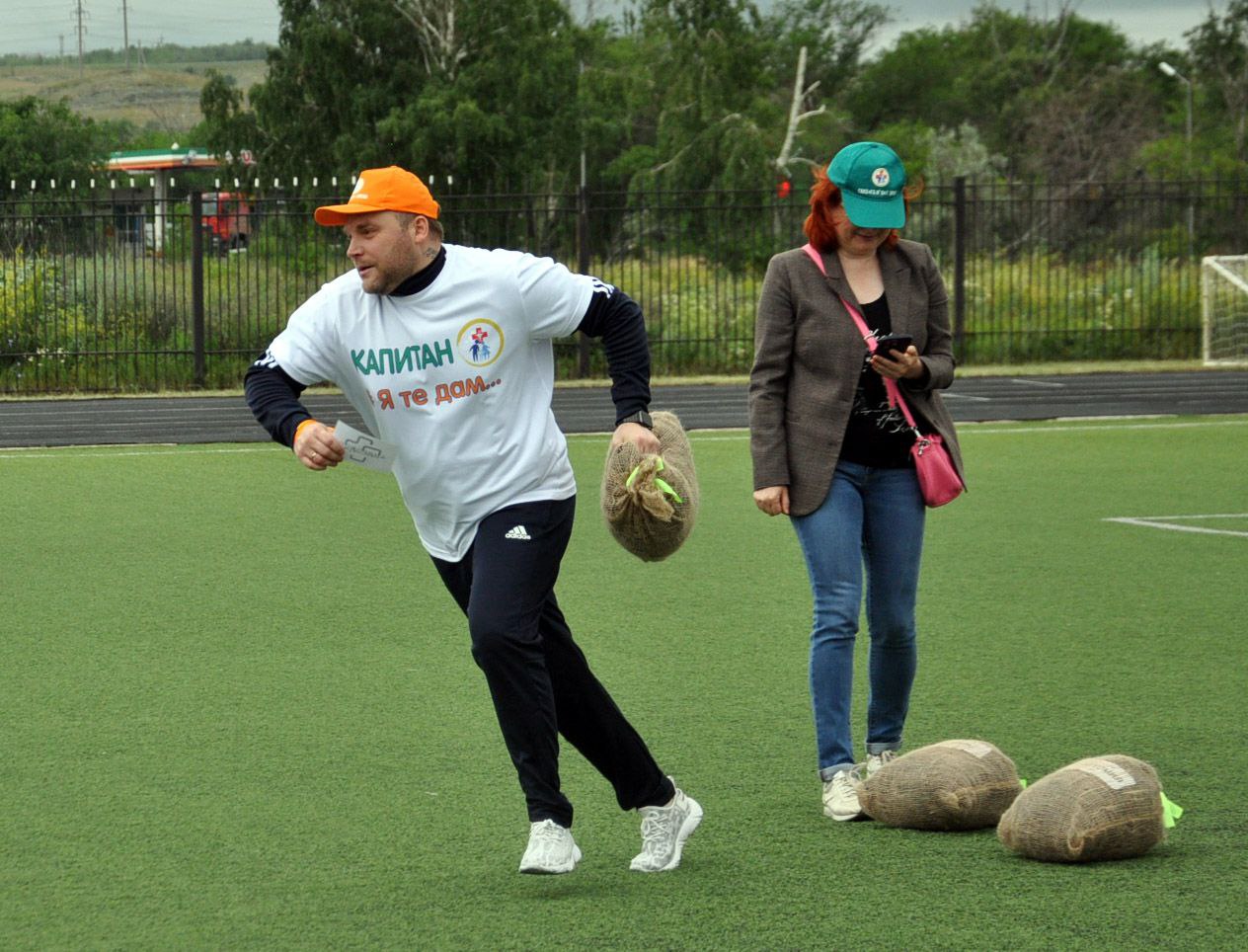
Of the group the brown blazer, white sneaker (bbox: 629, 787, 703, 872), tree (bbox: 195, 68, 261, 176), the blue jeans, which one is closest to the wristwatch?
the brown blazer

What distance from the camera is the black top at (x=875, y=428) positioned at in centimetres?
544

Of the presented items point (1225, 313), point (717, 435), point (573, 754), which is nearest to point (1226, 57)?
point (1225, 313)

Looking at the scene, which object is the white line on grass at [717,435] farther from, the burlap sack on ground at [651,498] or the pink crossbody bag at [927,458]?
the burlap sack on ground at [651,498]

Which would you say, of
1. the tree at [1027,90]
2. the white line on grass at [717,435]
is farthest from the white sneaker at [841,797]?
the tree at [1027,90]

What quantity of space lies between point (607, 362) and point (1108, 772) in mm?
1721

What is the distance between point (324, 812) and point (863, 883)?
5.34 feet

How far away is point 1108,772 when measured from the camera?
197 inches

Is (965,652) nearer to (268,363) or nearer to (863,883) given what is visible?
(863,883)

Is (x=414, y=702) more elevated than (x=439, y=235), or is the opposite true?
(x=439, y=235)

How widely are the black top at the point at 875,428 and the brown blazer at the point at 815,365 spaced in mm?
41

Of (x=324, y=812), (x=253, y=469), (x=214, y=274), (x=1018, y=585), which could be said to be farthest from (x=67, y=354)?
(x=324, y=812)

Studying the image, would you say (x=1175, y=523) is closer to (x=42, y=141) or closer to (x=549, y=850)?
(x=549, y=850)

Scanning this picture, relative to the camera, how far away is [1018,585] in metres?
9.28

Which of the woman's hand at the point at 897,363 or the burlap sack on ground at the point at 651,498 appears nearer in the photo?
the burlap sack on ground at the point at 651,498
